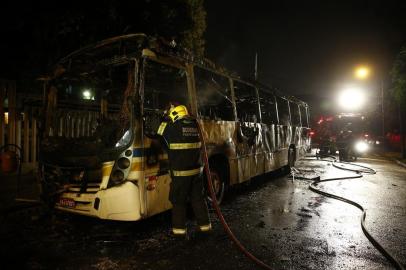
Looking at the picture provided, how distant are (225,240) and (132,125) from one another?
2.03 meters

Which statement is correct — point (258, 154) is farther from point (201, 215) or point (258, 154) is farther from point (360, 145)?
point (360, 145)

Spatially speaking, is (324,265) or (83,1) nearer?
(324,265)

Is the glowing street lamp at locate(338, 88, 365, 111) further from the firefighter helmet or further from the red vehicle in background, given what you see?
the firefighter helmet

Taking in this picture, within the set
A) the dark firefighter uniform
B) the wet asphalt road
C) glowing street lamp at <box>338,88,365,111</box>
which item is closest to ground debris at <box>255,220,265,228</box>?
the wet asphalt road

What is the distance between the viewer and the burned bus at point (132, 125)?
12.9 ft

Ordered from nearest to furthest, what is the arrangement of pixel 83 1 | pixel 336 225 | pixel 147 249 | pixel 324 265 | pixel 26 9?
pixel 324 265
pixel 147 249
pixel 336 225
pixel 26 9
pixel 83 1

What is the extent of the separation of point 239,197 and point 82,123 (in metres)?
3.82

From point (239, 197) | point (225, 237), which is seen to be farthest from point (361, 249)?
point (239, 197)

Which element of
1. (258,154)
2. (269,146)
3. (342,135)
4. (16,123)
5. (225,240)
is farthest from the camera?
(342,135)

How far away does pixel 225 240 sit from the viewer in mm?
4250

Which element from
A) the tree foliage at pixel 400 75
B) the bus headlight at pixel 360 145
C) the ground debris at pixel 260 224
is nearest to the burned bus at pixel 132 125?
the ground debris at pixel 260 224

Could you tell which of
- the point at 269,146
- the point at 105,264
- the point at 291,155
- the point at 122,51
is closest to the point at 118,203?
the point at 105,264

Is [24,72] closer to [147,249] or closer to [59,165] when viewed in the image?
[59,165]

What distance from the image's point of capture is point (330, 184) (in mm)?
A: 8719
